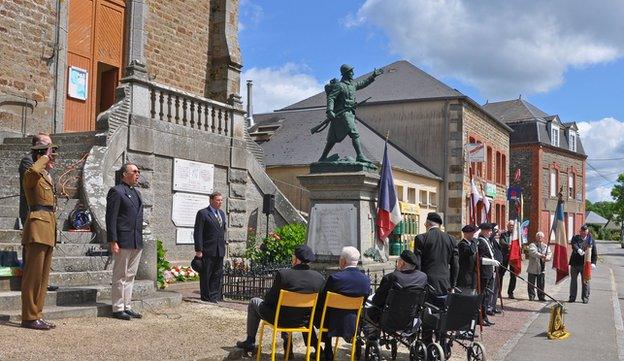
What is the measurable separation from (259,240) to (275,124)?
14.5 m

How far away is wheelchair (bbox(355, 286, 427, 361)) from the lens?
645 centimetres

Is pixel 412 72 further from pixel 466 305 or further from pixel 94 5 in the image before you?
pixel 466 305

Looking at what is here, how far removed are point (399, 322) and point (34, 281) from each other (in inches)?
144

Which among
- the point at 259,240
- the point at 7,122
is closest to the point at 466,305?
the point at 259,240

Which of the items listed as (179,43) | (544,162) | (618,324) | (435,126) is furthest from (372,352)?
(544,162)

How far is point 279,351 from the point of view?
6.93 metres

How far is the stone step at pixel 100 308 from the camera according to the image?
7.05 m

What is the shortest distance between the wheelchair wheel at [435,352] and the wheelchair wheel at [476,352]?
365 mm

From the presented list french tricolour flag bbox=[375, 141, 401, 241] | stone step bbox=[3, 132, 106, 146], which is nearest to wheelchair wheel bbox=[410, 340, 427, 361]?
french tricolour flag bbox=[375, 141, 401, 241]

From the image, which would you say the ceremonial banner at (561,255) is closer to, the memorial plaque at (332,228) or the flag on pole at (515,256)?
the flag on pole at (515,256)

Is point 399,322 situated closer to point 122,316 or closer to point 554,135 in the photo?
point 122,316

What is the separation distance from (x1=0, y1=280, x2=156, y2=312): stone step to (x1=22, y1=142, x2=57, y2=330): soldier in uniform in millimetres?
736

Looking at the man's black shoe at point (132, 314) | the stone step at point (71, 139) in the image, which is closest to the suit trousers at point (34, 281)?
the man's black shoe at point (132, 314)

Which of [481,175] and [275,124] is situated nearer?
[275,124]
